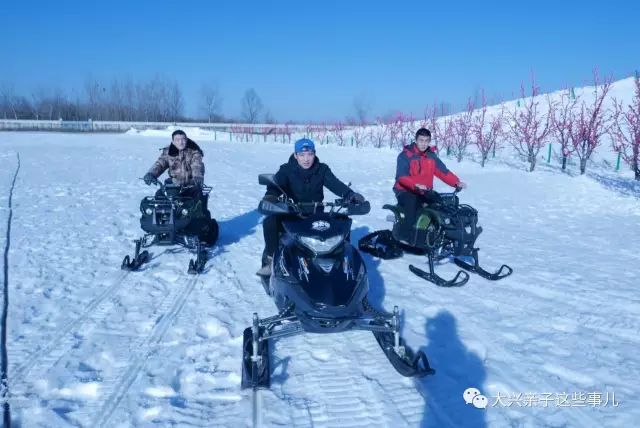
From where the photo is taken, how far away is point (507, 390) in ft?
11.4

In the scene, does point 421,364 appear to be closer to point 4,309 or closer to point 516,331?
point 516,331

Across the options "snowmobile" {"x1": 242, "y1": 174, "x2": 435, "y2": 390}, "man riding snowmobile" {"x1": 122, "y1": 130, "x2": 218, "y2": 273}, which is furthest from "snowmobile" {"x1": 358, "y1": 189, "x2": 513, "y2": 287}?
"man riding snowmobile" {"x1": 122, "y1": 130, "x2": 218, "y2": 273}

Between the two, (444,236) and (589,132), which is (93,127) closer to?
(589,132)

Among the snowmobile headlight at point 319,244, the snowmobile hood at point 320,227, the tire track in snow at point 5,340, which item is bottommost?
the tire track in snow at point 5,340

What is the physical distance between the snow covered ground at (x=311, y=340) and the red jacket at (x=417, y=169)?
1147mm

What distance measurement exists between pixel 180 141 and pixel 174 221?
1.29 m

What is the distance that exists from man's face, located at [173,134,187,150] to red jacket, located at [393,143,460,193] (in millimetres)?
3049

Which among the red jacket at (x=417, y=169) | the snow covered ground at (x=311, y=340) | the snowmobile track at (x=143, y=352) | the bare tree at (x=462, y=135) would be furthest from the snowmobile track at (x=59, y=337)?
the bare tree at (x=462, y=135)

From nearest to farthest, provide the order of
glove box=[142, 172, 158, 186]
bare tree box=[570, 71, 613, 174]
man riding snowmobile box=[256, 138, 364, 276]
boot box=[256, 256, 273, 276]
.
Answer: man riding snowmobile box=[256, 138, 364, 276] < boot box=[256, 256, 273, 276] < glove box=[142, 172, 158, 186] < bare tree box=[570, 71, 613, 174]

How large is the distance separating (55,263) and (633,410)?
6300 mm

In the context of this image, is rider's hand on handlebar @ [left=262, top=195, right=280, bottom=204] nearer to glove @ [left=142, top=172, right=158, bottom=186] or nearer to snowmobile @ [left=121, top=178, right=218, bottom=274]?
snowmobile @ [left=121, top=178, right=218, bottom=274]

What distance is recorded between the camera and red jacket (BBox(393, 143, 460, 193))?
22.0 feet

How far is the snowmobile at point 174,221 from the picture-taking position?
20.6 ft

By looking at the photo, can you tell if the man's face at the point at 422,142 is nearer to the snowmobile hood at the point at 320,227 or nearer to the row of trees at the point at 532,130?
the snowmobile hood at the point at 320,227
